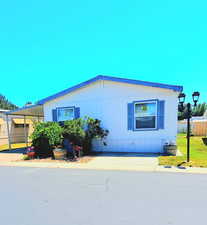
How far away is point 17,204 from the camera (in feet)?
9.32

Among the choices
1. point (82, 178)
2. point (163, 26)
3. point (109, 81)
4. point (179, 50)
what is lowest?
point (82, 178)

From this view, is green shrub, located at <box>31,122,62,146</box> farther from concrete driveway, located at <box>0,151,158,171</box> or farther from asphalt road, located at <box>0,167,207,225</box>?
asphalt road, located at <box>0,167,207,225</box>

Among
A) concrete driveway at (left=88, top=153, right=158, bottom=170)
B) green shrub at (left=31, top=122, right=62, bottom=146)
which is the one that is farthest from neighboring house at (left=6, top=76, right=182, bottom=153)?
green shrub at (left=31, top=122, right=62, bottom=146)

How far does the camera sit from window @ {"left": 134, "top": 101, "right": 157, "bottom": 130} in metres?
7.58

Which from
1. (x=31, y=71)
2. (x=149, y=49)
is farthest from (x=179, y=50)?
(x=31, y=71)

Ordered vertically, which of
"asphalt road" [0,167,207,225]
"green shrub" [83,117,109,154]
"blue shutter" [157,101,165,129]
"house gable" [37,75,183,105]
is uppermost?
"house gable" [37,75,183,105]

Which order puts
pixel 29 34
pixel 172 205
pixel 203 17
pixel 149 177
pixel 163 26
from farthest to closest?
1. pixel 29 34
2. pixel 163 26
3. pixel 203 17
4. pixel 149 177
5. pixel 172 205

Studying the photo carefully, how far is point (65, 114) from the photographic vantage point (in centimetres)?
941

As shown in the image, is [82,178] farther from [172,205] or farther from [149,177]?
[172,205]

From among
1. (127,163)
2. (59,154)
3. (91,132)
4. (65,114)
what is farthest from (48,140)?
(127,163)

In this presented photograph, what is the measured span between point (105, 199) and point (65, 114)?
23.7 ft

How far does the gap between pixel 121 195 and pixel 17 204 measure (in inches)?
87.6

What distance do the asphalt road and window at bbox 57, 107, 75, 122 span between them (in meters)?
5.10

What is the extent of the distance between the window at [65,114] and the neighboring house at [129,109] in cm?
14
